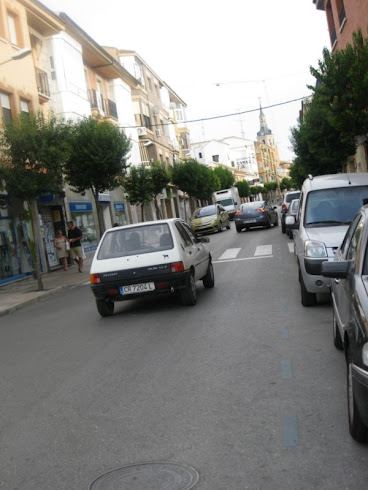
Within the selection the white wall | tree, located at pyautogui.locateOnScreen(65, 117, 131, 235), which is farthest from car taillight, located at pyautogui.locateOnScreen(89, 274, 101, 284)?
the white wall

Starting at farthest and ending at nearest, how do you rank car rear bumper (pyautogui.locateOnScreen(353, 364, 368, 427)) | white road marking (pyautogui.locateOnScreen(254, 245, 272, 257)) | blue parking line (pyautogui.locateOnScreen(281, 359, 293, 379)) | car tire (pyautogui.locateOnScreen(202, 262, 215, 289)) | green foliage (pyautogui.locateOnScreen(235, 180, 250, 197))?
green foliage (pyautogui.locateOnScreen(235, 180, 250, 197)) < white road marking (pyautogui.locateOnScreen(254, 245, 272, 257)) < car tire (pyautogui.locateOnScreen(202, 262, 215, 289)) < blue parking line (pyautogui.locateOnScreen(281, 359, 293, 379)) < car rear bumper (pyautogui.locateOnScreen(353, 364, 368, 427))

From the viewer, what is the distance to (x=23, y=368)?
684cm

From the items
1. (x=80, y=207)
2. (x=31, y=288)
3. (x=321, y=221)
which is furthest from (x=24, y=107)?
(x=321, y=221)

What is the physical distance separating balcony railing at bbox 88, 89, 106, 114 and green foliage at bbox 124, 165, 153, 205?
13.4 feet

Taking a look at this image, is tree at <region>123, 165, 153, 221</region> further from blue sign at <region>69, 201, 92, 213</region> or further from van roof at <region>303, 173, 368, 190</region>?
van roof at <region>303, 173, 368, 190</region>

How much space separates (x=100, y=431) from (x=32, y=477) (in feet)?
2.56

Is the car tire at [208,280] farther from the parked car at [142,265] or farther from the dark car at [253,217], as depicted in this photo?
the dark car at [253,217]

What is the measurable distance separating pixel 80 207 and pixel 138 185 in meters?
7.69

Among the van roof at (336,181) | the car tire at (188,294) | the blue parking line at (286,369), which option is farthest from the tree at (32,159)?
the blue parking line at (286,369)

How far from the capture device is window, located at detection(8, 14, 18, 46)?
22719 millimetres

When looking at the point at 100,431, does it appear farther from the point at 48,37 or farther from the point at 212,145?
the point at 212,145

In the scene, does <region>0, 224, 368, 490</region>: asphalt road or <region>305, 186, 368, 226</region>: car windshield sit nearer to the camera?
<region>0, 224, 368, 490</region>: asphalt road

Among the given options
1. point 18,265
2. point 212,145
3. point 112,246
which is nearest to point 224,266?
point 112,246

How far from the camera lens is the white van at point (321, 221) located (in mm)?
7922
